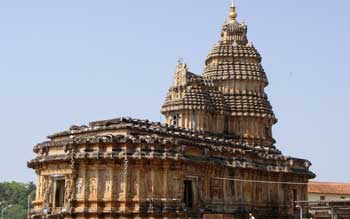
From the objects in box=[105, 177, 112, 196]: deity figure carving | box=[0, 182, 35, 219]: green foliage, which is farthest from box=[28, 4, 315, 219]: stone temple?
box=[0, 182, 35, 219]: green foliage

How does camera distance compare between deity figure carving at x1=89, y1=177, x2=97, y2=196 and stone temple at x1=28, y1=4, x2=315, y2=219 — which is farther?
deity figure carving at x1=89, y1=177, x2=97, y2=196

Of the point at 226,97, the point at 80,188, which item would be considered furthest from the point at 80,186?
the point at 226,97

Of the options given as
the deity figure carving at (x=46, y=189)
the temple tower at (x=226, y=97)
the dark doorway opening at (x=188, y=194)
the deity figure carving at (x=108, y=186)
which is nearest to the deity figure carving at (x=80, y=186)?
the deity figure carving at (x=108, y=186)

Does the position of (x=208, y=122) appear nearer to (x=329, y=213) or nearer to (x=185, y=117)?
(x=185, y=117)

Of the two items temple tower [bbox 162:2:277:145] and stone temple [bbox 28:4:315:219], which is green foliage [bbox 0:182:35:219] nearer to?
temple tower [bbox 162:2:277:145]

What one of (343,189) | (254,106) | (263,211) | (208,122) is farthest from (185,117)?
(343,189)

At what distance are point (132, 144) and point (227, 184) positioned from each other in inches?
388

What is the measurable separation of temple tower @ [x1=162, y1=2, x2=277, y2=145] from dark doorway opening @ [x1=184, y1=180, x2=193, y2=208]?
37.8 ft

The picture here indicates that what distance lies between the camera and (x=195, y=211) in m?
38.9

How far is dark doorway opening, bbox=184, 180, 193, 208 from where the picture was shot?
129ft

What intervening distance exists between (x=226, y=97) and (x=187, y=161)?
16955mm

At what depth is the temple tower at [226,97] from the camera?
51.0 metres

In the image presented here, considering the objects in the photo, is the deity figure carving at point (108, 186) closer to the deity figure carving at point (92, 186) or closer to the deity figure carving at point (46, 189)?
the deity figure carving at point (92, 186)

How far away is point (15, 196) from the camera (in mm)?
129875
